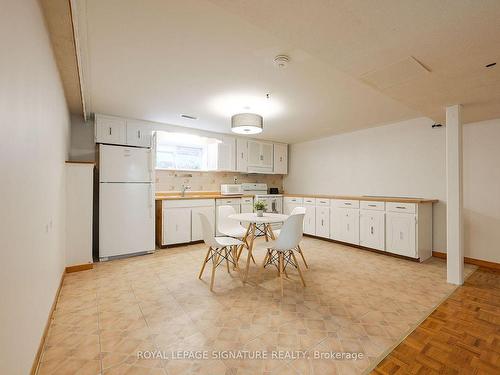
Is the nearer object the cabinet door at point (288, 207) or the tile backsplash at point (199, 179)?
the tile backsplash at point (199, 179)

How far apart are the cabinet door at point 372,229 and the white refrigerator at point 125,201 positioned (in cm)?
376

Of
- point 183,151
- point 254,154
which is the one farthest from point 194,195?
point 254,154

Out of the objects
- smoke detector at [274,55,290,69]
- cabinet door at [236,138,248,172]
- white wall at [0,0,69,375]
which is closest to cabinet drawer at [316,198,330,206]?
cabinet door at [236,138,248,172]

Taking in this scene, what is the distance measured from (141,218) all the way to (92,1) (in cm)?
306

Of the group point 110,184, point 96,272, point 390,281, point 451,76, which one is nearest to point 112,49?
point 110,184

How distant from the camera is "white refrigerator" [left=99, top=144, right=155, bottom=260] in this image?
11.8ft

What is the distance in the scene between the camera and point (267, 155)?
607 centimetres

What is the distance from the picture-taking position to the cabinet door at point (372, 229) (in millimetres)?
4000

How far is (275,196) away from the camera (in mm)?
5758

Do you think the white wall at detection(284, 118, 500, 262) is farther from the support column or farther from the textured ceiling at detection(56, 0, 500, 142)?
the support column

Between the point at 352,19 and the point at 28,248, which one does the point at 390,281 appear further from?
the point at 28,248

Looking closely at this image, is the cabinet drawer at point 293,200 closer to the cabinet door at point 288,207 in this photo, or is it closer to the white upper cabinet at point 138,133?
the cabinet door at point 288,207

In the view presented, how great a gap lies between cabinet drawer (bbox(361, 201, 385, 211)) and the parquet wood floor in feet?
5.74

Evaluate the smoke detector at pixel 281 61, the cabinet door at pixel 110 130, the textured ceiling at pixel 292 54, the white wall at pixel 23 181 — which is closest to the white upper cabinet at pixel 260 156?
the textured ceiling at pixel 292 54
